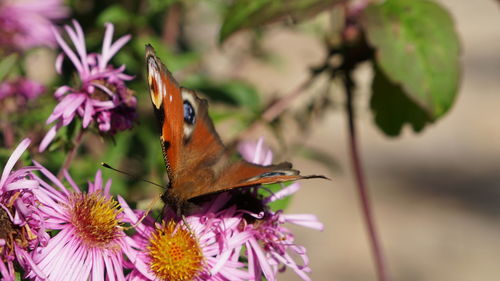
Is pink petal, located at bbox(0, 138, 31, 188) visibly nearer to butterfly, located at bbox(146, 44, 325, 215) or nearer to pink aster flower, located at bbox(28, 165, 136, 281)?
pink aster flower, located at bbox(28, 165, 136, 281)

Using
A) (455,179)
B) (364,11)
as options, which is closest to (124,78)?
(364,11)

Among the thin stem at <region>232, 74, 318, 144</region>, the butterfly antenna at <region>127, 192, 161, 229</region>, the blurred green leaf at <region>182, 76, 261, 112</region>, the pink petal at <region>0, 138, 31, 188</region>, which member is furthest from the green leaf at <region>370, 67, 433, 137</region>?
the pink petal at <region>0, 138, 31, 188</region>

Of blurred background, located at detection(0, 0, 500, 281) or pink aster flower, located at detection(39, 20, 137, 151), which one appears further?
blurred background, located at detection(0, 0, 500, 281)

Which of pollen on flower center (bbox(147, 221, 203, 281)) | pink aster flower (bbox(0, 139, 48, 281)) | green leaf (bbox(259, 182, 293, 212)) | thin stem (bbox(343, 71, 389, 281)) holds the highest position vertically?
thin stem (bbox(343, 71, 389, 281))

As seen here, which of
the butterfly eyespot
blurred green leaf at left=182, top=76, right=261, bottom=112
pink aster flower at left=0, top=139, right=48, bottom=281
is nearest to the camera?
pink aster flower at left=0, top=139, right=48, bottom=281

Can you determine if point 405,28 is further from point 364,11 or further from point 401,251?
point 401,251

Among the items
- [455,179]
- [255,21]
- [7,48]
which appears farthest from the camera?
[455,179]
